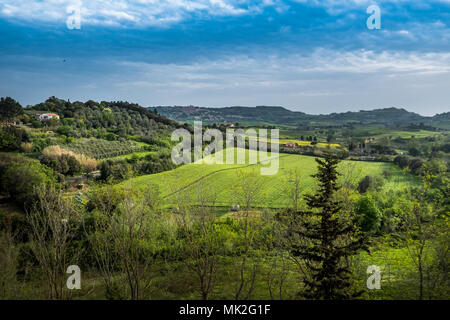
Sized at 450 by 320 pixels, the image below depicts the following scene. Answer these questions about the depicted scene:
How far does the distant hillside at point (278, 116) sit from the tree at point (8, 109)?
200ft

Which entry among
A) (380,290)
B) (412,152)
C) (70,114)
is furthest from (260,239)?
(70,114)

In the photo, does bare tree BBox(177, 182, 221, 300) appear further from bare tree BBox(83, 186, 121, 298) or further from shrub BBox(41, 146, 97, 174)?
shrub BBox(41, 146, 97, 174)

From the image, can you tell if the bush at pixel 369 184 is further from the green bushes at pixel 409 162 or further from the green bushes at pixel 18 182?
the green bushes at pixel 18 182

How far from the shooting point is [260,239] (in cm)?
1936

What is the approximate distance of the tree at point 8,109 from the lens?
74.1 m

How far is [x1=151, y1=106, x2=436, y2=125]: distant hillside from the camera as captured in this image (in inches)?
5364

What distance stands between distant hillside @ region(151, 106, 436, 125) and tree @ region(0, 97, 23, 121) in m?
61.0

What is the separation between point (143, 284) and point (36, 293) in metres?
5.06

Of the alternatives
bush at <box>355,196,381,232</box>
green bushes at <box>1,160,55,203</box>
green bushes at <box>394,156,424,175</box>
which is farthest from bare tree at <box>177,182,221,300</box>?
green bushes at <box>394,156,424,175</box>

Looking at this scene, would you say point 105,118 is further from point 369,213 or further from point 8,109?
point 369,213

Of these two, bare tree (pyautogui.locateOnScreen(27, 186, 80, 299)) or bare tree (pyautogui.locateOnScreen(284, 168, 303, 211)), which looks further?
bare tree (pyautogui.locateOnScreen(284, 168, 303, 211))

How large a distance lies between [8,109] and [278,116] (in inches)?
5318

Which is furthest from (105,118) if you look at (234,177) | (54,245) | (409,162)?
(54,245)
